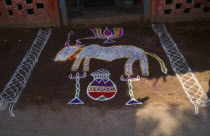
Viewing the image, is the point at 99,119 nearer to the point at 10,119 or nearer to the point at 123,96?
the point at 123,96

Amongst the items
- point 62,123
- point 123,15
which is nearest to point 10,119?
point 62,123

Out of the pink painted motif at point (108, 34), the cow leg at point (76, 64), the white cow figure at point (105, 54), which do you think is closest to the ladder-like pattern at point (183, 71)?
the white cow figure at point (105, 54)

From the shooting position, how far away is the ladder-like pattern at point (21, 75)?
668 centimetres

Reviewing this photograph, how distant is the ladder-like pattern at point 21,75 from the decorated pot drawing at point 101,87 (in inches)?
86.5

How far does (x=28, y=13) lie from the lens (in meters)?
10.5

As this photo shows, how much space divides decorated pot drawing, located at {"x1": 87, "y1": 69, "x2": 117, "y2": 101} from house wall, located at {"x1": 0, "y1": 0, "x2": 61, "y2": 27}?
425 centimetres

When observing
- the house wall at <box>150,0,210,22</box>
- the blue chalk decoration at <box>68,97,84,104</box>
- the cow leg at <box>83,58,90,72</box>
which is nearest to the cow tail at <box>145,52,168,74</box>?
the cow leg at <box>83,58,90,72</box>

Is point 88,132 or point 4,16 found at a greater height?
point 4,16

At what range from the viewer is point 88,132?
5641 mm

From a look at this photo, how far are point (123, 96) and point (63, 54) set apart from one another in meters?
3.25

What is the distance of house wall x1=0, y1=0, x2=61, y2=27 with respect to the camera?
1005 centimetres

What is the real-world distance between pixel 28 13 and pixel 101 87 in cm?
579

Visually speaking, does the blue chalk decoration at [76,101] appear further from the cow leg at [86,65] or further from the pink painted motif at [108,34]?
the pink painted motif at [108,34]

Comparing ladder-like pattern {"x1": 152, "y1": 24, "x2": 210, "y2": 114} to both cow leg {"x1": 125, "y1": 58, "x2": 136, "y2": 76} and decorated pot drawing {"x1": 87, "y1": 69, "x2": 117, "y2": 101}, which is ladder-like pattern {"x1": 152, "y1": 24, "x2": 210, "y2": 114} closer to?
cow leg {"x1": 125, "y1": 58, "x2": 136, "y2": 76}
